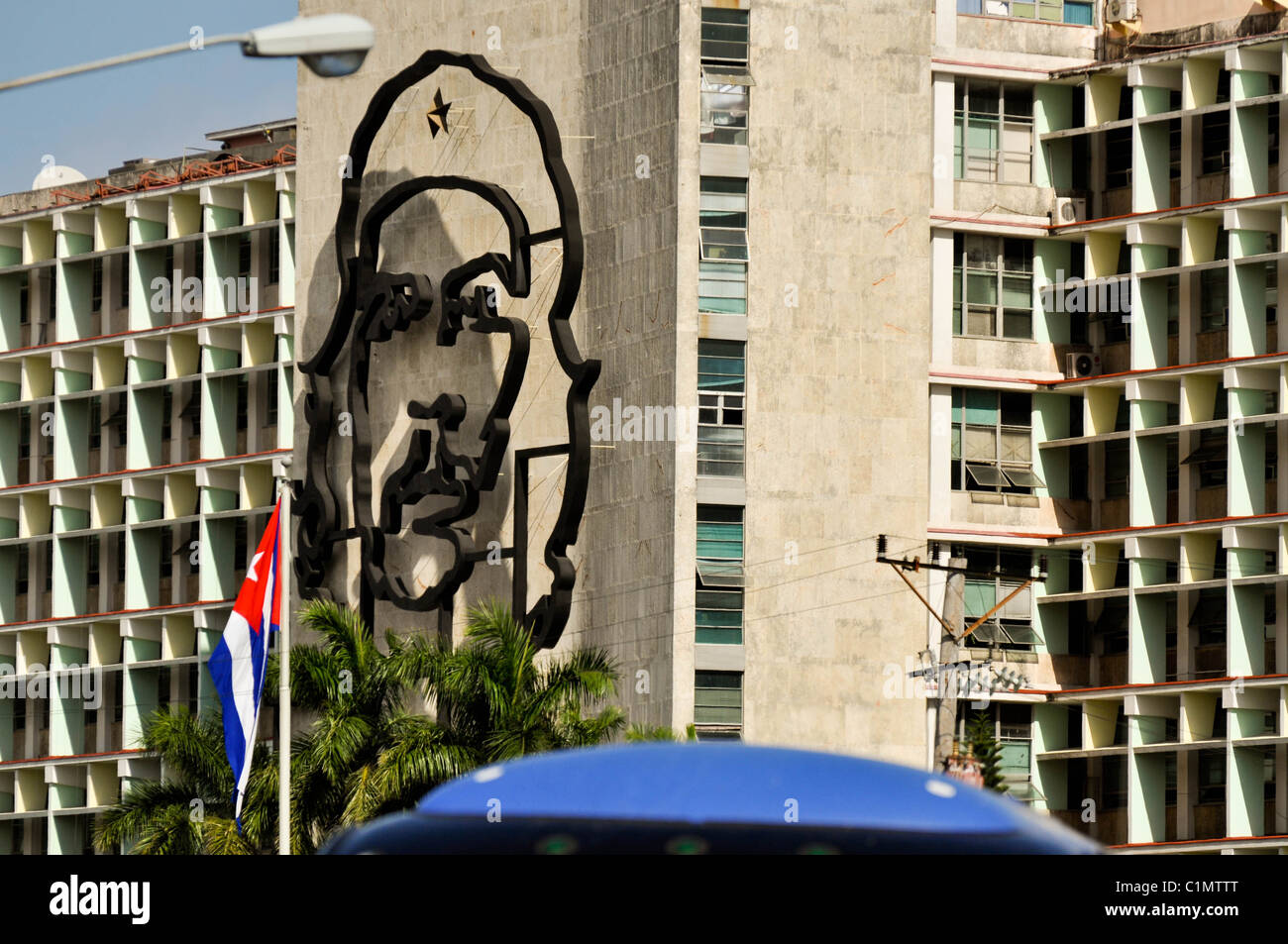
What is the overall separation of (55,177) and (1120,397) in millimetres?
38915

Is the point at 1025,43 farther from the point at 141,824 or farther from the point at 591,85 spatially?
the point at 141,824

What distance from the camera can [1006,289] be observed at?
60.0 m

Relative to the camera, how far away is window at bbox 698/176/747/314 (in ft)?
185

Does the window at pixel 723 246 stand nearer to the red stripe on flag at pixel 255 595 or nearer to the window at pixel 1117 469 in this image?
the window at pixel 1117 469

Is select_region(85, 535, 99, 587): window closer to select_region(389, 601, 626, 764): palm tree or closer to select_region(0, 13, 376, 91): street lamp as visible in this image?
select_region(389, 601, 626, 764): palm tree

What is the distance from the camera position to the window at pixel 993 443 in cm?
5834

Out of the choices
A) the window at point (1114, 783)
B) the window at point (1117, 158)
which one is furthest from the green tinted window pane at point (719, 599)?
the window at point (1117, 158)

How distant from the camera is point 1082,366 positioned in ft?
197

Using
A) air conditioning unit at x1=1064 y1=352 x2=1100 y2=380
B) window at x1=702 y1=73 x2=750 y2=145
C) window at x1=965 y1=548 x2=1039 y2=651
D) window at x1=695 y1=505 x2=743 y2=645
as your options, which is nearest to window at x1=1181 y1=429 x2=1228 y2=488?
air conditioning unit at x1=1064 y1=352 x2=1100 y2=380

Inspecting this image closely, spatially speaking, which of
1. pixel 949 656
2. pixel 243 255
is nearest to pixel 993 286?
pixel 949 656

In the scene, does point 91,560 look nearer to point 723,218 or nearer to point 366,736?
point 723,218

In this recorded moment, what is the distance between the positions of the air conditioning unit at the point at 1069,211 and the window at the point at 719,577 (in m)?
11.8
